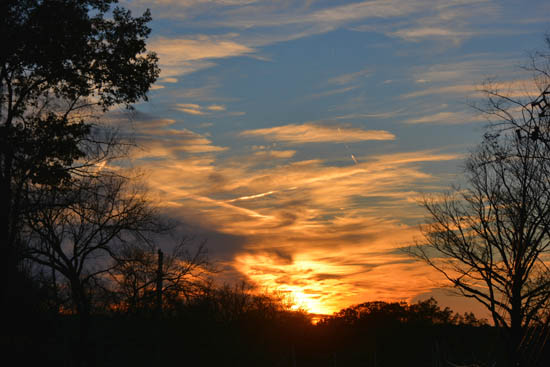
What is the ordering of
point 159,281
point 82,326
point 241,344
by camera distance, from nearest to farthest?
point 82,326
point 159,281
point 241,344

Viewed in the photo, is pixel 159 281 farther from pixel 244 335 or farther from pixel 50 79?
pixel 50 79

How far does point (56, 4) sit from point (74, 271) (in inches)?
595

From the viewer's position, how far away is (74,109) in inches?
707

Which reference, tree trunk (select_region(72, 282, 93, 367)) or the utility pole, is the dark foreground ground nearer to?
tree trunk (select_region(72, 282, 93, 367))

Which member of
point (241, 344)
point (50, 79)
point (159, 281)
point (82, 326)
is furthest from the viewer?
point (241, 344)

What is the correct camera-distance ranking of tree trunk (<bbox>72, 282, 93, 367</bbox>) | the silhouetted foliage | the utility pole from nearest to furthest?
the silhouetted foliage → tree trunk (<bbox>72, 282, 93, 367</bbox>) → the utility pole

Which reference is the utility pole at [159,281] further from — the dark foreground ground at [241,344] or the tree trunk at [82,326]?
Result: the tree trunk at [82,326]

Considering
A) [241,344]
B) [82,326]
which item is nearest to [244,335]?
[241,344]

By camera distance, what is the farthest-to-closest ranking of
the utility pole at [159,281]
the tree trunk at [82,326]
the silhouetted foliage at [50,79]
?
the utility pole at [159,281] < the tree trunk at [82,326] < the silhouetted foliage at [50,79]

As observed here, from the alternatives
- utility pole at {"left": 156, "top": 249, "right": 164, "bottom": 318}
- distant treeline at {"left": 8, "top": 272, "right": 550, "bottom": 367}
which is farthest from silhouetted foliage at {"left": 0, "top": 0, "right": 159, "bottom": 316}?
utility pole at {"left": 156, "top": 249, "right": 164, "bottom": 318}

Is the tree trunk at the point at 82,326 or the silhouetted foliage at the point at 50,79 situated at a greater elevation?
the silhouetted foliage at the point at 50,79

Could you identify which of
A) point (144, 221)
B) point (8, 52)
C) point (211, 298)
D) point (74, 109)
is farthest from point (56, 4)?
point (211, 298)

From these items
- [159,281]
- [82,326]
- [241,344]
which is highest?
[159,281]

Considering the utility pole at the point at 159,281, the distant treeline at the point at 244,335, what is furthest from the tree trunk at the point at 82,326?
the utility pole at the point at 159,281
